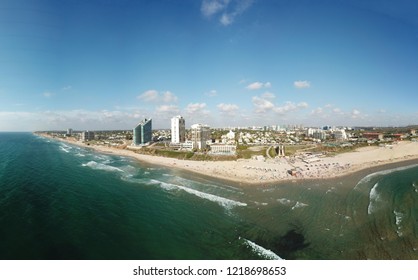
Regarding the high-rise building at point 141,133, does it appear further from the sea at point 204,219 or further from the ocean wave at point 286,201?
the ocean wave at point 286,201

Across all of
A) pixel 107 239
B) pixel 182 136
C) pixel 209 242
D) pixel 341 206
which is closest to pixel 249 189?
pixel 341 206

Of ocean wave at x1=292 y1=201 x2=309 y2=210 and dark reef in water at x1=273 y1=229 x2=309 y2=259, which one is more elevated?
ocean wave at x1=292 y1=201 x2=309 y2=210

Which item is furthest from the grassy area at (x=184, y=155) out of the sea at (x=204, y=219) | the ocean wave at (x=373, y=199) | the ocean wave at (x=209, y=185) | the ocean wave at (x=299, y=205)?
the ocean wave at (x=299, y=205)

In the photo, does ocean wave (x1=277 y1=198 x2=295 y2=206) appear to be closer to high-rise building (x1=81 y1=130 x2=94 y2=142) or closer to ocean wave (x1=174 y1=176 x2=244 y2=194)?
ocean wave (x1=174 y1=176 x2=244 y2=194)

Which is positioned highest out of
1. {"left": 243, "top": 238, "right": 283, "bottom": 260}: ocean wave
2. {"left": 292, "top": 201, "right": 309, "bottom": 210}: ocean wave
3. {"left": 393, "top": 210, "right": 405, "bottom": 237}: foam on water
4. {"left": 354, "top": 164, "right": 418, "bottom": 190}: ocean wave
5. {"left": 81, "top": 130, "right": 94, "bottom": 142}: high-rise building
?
{"left": 81, "top": 130, "right": 94, "bottom": 142}: high-rise building

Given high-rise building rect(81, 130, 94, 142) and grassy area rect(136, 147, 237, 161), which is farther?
high-rise building rect(81, 130, 94, 142)

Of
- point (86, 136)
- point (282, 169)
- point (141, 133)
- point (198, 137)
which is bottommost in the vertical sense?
point (282, 169)

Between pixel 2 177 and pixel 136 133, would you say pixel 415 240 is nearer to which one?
pixel 2 177

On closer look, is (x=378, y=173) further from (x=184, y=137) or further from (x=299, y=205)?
(x=184, y=137)

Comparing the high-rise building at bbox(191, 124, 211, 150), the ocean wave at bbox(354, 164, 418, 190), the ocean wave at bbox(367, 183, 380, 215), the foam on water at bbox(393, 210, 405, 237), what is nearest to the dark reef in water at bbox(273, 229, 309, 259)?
the foam on water at bbox(393, 210, 405, 237)

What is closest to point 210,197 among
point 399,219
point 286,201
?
point 286,201
